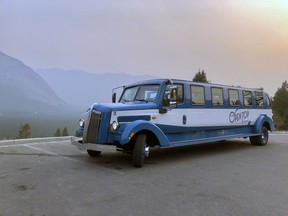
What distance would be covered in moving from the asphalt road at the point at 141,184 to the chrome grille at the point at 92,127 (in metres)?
0.69

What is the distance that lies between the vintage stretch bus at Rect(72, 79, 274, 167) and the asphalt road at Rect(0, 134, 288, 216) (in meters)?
0.62

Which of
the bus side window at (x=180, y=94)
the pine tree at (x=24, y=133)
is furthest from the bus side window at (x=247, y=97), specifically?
the pine tree at (x=24, y=133)

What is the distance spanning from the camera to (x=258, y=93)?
13.7 meters

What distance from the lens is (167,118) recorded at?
9258 millimetres

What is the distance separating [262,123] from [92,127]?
7.81m

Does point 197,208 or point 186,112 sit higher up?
point 186,112

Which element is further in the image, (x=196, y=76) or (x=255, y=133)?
(x=196, y=76)

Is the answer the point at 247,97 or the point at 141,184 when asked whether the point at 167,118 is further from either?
the point at 247,97

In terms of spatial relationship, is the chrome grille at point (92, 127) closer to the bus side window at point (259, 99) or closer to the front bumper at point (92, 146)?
the front bumper at point (92, 146)

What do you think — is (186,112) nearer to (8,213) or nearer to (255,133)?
(255,133)

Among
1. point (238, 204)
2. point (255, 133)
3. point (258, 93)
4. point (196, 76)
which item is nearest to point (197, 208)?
point (238, 204)

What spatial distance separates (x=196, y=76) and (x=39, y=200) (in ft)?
87.4

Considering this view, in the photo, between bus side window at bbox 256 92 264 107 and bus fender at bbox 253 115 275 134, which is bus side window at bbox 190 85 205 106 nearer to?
bus fender at bbox 253 115 275 134

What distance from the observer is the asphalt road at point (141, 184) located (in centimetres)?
513
